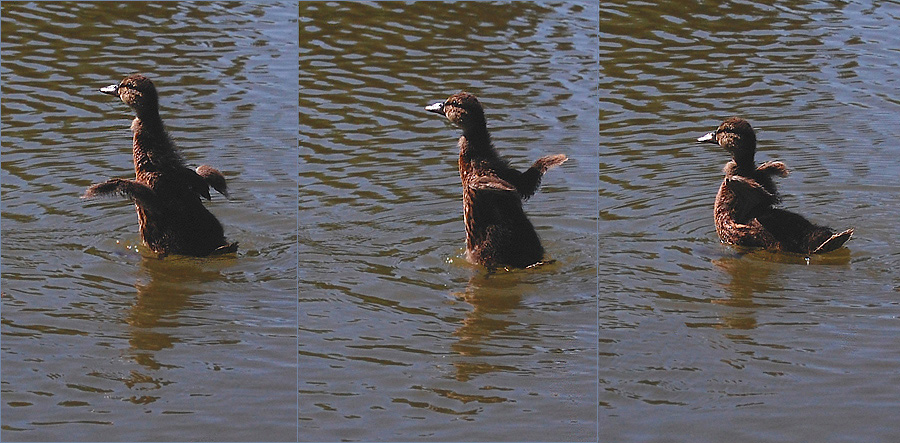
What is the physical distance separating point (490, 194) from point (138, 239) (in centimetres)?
221

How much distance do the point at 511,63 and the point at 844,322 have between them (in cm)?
378

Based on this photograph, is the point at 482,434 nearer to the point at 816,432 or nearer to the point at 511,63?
the point at 816,432

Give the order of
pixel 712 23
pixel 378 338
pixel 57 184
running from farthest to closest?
pixel 712 23, pixel 57 184, pixel 378 338

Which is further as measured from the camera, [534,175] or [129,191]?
[534,175]

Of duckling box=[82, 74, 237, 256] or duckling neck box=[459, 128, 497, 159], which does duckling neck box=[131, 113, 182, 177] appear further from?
duckling neck box=[459, 128, 497, 159]

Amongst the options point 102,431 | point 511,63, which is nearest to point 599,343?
point 102,431

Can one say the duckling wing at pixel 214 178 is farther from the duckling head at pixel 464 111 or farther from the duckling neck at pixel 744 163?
the duckling neck at pixel 744 163

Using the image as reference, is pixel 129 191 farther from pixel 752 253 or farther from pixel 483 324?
pixel 752 253

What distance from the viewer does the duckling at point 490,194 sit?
7.85 metres

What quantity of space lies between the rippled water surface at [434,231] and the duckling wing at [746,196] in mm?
910

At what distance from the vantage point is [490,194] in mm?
7992

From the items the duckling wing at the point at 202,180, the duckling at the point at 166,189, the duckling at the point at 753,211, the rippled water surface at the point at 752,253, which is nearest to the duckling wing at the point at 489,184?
the rippled water surface at the point at 752,253

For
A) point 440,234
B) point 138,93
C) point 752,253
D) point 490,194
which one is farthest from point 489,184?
point 138,93

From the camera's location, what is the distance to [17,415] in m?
5.70
